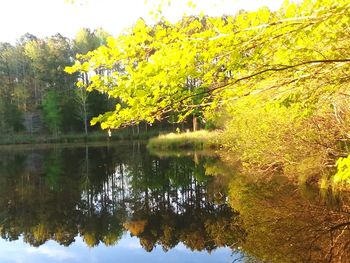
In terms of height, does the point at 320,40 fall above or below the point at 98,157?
above

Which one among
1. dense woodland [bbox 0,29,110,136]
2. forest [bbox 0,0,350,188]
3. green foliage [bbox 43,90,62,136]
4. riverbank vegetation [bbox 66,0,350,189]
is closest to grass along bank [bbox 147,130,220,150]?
dense woodland [bbox 0,29,110,136]

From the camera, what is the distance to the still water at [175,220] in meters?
11.0

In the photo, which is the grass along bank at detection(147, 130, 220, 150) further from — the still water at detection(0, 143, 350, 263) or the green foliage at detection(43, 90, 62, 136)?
the green foliage at detection(43, 90, 62, 136)

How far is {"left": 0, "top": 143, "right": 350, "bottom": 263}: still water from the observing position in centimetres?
1097

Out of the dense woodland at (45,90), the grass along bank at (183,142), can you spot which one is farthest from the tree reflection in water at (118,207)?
the dense woodland at (45,90)

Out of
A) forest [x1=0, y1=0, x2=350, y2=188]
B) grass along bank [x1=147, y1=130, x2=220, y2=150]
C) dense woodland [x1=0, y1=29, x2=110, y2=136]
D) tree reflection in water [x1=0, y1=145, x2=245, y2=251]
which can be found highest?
dense woodland [x1=0, y1=29, x2=110, y2=136]

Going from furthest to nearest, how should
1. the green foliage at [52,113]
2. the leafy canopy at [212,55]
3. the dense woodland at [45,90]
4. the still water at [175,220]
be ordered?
the dense woodland at [45,90], the green foliage at [52,113], the still water at [175,220], the leafy canopy at [212,55]

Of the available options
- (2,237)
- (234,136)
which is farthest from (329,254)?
(234,136)

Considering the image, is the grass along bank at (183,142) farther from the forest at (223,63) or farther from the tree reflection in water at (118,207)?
the forest at (223,63)

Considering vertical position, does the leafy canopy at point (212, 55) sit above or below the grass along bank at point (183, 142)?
above

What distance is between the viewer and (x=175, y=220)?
14.4 metres

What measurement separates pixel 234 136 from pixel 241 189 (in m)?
5.42

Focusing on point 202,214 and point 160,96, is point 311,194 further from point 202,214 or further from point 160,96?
point 160,96

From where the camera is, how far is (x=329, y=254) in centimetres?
968
